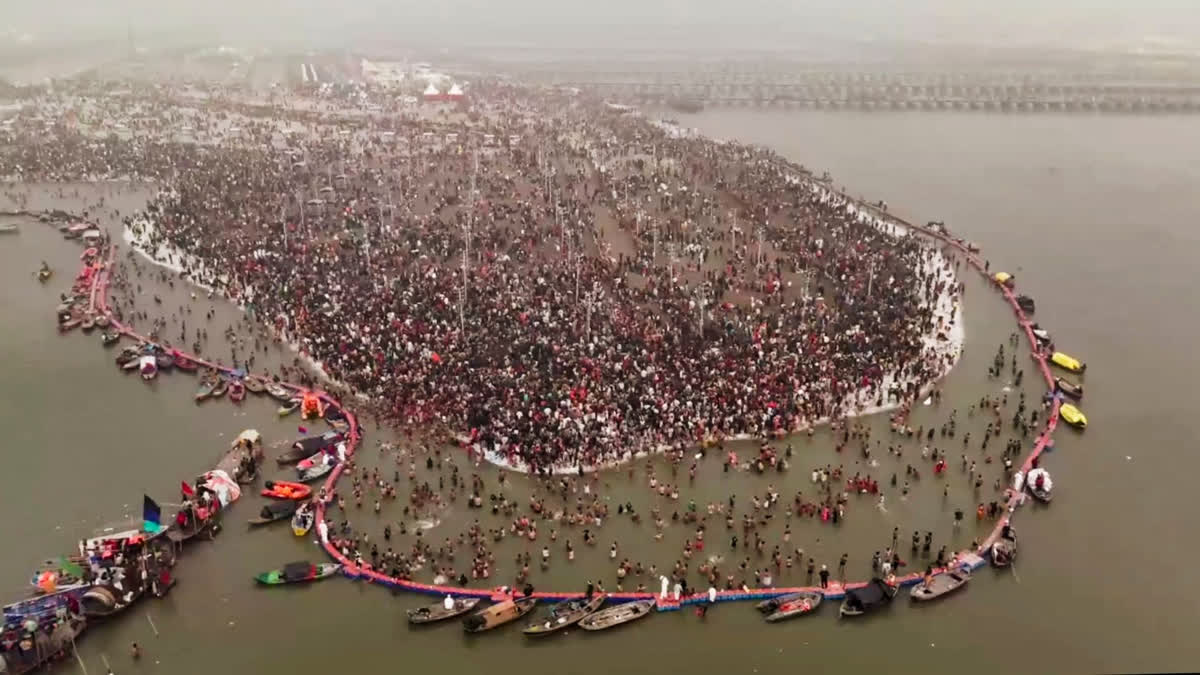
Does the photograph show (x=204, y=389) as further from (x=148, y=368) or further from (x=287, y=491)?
(x=287, y=491)

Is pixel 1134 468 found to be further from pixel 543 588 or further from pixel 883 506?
pixel 543 588

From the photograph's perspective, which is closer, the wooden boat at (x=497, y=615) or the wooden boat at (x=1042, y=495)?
the wooden boat at (x=497, y=615)

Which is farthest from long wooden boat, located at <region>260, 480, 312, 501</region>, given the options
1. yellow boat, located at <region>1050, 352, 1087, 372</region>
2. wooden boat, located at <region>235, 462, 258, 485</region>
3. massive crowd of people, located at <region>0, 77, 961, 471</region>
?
yellow boat, located at <region>1050, 352, 1087, 372</region>

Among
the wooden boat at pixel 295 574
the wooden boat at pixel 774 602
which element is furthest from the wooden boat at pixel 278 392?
the wooden boat at pixel 774 602

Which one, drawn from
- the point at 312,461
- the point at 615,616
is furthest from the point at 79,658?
the point at 615,616

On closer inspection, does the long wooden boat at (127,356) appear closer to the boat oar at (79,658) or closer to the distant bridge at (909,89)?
the boat oar at (79,658)
